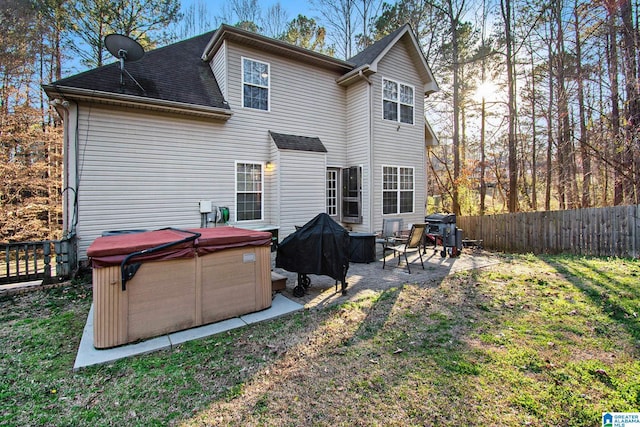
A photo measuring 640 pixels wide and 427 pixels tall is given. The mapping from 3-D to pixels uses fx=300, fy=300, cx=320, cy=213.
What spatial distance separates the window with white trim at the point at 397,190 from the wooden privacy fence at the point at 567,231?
2591 millimetres

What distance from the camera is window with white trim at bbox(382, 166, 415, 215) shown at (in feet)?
34.4

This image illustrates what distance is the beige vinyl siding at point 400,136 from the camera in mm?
10141

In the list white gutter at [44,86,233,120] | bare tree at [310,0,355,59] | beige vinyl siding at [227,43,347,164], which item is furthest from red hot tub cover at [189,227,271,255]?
bare tree at [310,0,355,59]

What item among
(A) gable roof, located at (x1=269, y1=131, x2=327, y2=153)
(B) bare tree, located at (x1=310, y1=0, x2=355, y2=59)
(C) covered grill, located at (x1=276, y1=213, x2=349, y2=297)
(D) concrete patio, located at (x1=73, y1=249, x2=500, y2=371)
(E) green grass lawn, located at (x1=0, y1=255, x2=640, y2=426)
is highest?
(B) bare tree, located at (x1=310, y1=0, x2=355, y2=59)

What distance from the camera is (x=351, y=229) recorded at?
34.7 feet

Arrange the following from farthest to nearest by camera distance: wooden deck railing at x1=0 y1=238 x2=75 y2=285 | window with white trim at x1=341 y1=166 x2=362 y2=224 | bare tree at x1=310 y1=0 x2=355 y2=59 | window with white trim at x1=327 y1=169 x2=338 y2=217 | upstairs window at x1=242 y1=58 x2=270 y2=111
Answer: bare tree at x1=310 y1=0 x2=355 y2=59 < window with white trim at x1=327 y1=169 x2=338 y2=217 < window with white trim at x1=341 y1=166 x2=362 y2=224 < upstairs window at x1=242 y1=58 x2=270 y2=111 < wooden deck railing at x1=0 y1=238 x2=75 y2=285

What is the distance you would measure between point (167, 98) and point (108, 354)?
6.19m

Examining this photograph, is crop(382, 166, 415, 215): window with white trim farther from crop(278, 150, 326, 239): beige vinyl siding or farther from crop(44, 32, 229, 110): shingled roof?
crop(44, 32, 229, 110): shingled roof

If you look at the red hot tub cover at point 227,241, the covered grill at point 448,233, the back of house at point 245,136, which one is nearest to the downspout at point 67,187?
the back of house at point 245,136

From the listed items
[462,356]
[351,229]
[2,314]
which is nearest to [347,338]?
[462,356]

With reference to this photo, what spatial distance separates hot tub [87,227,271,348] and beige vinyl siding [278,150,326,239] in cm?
449

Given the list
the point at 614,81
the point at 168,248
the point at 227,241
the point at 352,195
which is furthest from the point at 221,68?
the point at 614,81

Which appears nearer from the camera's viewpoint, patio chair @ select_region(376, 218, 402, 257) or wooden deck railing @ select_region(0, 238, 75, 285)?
wooden deck railing @ select_region(0, 238, 75, 285)

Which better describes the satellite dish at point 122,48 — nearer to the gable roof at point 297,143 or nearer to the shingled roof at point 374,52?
the gable roof at point 297,143
